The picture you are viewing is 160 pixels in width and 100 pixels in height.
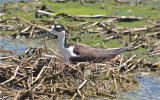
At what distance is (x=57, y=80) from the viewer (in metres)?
7.12

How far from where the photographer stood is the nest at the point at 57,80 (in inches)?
264

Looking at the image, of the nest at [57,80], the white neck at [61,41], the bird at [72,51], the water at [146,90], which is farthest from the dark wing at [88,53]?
the water at [146,90]

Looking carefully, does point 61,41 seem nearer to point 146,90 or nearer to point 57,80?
point 57,80

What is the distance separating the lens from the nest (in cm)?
672

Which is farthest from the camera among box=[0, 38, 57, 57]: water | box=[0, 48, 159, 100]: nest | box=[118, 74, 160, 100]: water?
box=[0, 38, 57, 57]: water

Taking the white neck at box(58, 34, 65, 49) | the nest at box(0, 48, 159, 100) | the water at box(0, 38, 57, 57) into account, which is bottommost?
the water at box(0, 38, 57, 57)

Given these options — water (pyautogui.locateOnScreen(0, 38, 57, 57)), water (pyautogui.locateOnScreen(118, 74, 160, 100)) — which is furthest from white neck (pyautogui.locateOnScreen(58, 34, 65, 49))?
water (pyautogui.locateOnScreen(0, 38, 57, 57))

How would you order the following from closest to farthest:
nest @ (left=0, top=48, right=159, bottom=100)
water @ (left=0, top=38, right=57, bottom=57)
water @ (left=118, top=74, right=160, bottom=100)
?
1. nest @ (left=0, top=48, right=159, bottom=100)
2. water @ (left=118, top=74, right=160, bottom=100)
3. water @ (left=0, top=38, right=57, bottom=57)

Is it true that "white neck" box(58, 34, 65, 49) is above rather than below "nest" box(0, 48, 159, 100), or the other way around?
above

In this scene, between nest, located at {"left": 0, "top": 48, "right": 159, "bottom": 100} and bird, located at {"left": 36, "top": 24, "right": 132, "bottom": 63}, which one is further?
bird, located at {"left": 36, "top": 24, "right": 132, "bottom": 63}

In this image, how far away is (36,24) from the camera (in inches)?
480

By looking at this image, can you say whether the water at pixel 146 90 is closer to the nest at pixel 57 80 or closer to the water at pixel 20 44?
the nest at pixel 57 80

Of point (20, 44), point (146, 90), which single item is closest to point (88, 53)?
point (146, 90)

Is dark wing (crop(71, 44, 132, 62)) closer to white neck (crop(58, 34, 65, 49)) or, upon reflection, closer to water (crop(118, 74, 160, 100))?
white neck (crop(58, 34, 65, 49))
